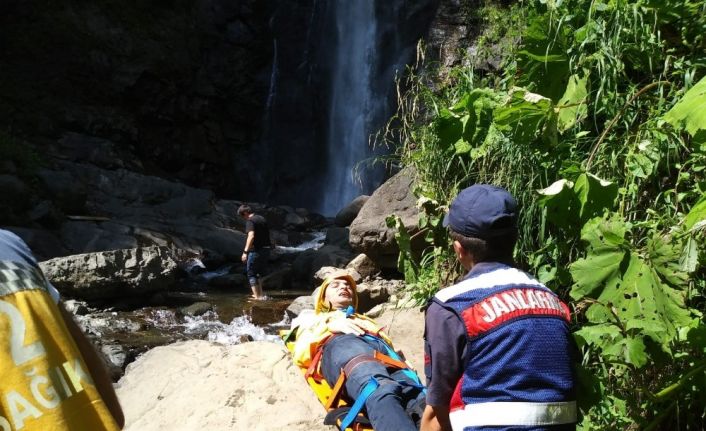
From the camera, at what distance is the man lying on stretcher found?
250 centimetres

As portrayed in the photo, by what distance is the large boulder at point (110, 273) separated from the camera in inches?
298

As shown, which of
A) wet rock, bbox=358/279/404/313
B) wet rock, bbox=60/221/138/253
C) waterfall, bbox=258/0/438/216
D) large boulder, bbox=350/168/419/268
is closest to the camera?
wet rock, bbox=358/279/404/313

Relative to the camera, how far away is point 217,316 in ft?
24.9

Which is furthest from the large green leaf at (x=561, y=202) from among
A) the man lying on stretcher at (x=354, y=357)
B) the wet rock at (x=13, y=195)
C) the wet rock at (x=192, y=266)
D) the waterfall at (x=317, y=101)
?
the waterfall at (x=317, y=101)

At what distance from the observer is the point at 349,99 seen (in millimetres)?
22375

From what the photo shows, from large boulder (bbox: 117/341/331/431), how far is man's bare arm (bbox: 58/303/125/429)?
75.9 inches

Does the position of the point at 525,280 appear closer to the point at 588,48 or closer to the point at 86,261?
the point at 588,48

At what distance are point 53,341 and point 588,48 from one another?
269cm

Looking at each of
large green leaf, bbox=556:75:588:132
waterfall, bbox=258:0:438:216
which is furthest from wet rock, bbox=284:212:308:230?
large green leaf, bbox=556:75:588:132

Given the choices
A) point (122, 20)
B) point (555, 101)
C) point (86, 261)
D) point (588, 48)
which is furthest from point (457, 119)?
point (122, 20)

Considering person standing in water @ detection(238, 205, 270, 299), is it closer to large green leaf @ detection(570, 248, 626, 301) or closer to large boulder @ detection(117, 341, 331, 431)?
large boulder @ detection(117, 341, 331, 431)

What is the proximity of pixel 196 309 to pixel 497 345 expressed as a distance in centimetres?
677

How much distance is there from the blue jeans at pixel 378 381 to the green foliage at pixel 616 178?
28.9 inches

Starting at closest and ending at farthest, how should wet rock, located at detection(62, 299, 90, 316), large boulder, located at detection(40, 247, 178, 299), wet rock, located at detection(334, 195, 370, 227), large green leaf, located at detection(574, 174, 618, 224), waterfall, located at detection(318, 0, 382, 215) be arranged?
large green leaf, located at detection(574, 174, 618, 224), wet rock, located at detection(62, 299, 90, 316), large boulder, located at detection(40, 247, 178, 299), wet rock, located at detection(334, 195, 370, 227), waterfall, located at detection(318, 0, 382, 215)
